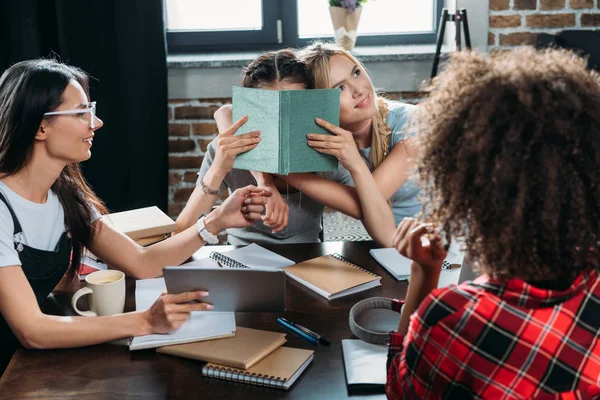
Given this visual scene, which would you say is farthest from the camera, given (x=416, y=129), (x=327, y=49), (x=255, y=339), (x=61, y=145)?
(x=327, y=49)

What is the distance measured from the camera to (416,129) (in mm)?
932

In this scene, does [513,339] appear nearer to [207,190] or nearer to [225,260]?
[225,260]

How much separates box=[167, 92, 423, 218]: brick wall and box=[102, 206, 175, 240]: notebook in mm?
1306

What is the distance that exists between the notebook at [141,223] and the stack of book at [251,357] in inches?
22.0

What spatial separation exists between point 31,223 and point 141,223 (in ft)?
1.12

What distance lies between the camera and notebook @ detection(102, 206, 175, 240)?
63.7 inches

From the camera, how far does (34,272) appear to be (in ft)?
4.47

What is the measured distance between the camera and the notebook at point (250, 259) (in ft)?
4.90

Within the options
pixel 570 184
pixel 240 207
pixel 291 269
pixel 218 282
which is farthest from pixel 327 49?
pixel 570 184

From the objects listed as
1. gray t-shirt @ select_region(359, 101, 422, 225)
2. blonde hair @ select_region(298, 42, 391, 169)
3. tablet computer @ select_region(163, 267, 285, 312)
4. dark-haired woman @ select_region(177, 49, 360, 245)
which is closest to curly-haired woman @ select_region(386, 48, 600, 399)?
tablet computer @ select_region(163, 267, 285, 312)

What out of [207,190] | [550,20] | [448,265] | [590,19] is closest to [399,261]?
[448,265]

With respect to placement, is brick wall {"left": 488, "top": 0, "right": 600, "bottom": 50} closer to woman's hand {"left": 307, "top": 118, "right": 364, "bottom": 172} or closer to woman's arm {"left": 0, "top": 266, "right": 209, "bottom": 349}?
woman's hand {"left": 307, "top": 118, "right": 364, "bottom": 172}

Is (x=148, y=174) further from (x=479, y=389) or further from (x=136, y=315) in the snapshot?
(x=479, y=389)

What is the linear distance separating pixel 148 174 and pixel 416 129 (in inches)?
85.5
